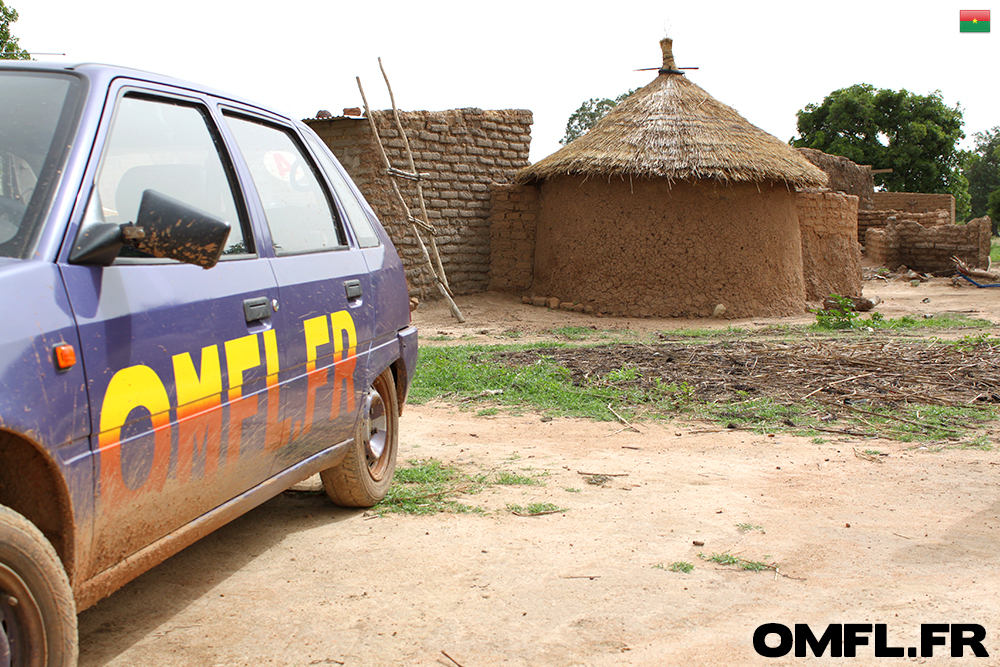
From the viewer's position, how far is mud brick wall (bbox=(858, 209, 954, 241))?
74.8 feet

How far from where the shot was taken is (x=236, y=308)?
2414mm

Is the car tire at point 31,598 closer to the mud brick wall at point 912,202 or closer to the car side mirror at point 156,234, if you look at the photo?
the car side mirror at point 156,234

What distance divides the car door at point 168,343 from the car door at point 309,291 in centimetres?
12

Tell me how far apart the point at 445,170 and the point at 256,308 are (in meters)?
11.1

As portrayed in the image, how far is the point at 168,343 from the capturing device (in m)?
2.11

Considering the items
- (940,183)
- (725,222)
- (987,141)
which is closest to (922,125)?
(940,183)

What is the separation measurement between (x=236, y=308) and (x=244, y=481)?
53 centimetres

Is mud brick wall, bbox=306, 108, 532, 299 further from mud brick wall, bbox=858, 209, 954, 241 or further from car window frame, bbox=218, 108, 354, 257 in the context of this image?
mud brick wall, bbox=858, 209, 954, 241

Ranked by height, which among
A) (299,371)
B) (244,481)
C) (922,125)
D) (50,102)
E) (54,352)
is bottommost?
(244,481)

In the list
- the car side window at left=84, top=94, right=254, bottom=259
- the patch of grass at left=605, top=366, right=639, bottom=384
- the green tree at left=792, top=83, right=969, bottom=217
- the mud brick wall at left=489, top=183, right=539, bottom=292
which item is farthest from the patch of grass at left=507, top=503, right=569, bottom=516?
the green tree at left=792, top=83, right=969, bottom=217

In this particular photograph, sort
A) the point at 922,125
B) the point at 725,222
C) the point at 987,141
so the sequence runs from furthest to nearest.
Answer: the point at 987,141 → the point at 922,125 → the point at 725,222

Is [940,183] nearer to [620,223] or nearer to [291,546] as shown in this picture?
[620,223]

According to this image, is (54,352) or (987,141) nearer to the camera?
(54,352)

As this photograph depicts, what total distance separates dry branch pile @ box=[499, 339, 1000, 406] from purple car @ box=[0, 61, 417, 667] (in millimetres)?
3858
